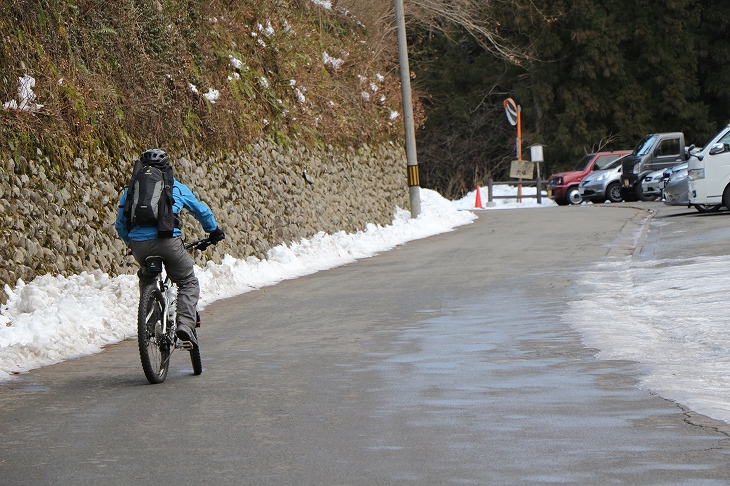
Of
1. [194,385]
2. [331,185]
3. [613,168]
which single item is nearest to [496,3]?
[613,168]

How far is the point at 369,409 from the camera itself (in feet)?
25.3

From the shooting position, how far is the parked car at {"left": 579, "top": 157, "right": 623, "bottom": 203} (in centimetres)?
4200

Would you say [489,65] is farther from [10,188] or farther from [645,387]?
[645,387]

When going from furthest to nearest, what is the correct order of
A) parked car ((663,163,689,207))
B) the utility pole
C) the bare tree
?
1. the bare tree
2. the utility pole
3. parked car ((663,163,689,207))

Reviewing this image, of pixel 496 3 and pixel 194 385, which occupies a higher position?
pixel 496 3

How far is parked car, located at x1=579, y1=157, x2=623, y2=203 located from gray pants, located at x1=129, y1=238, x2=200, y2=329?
3390 cm

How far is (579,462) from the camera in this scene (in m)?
6.00

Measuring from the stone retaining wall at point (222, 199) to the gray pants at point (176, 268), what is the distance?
3.64 metres

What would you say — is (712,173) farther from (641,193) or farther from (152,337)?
(152,337)

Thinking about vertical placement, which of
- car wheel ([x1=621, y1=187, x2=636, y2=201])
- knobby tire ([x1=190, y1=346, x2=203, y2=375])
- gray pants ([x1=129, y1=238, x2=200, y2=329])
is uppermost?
gray pants ([x1=129, y1=238, x2=200, y2=329])

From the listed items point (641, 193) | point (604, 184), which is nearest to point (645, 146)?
point (641, 193)

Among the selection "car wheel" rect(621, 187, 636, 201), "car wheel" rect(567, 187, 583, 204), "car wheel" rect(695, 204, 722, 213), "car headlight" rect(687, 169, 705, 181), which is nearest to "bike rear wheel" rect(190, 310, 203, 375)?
"car headlight" rect(687, 169, 705, 181)

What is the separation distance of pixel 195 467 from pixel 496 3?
167ft

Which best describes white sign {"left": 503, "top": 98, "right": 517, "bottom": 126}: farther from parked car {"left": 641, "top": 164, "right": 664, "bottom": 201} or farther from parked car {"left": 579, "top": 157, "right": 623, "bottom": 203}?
parked car {"left": 641, "top": 164, "right": 664, "bottom": 201}
